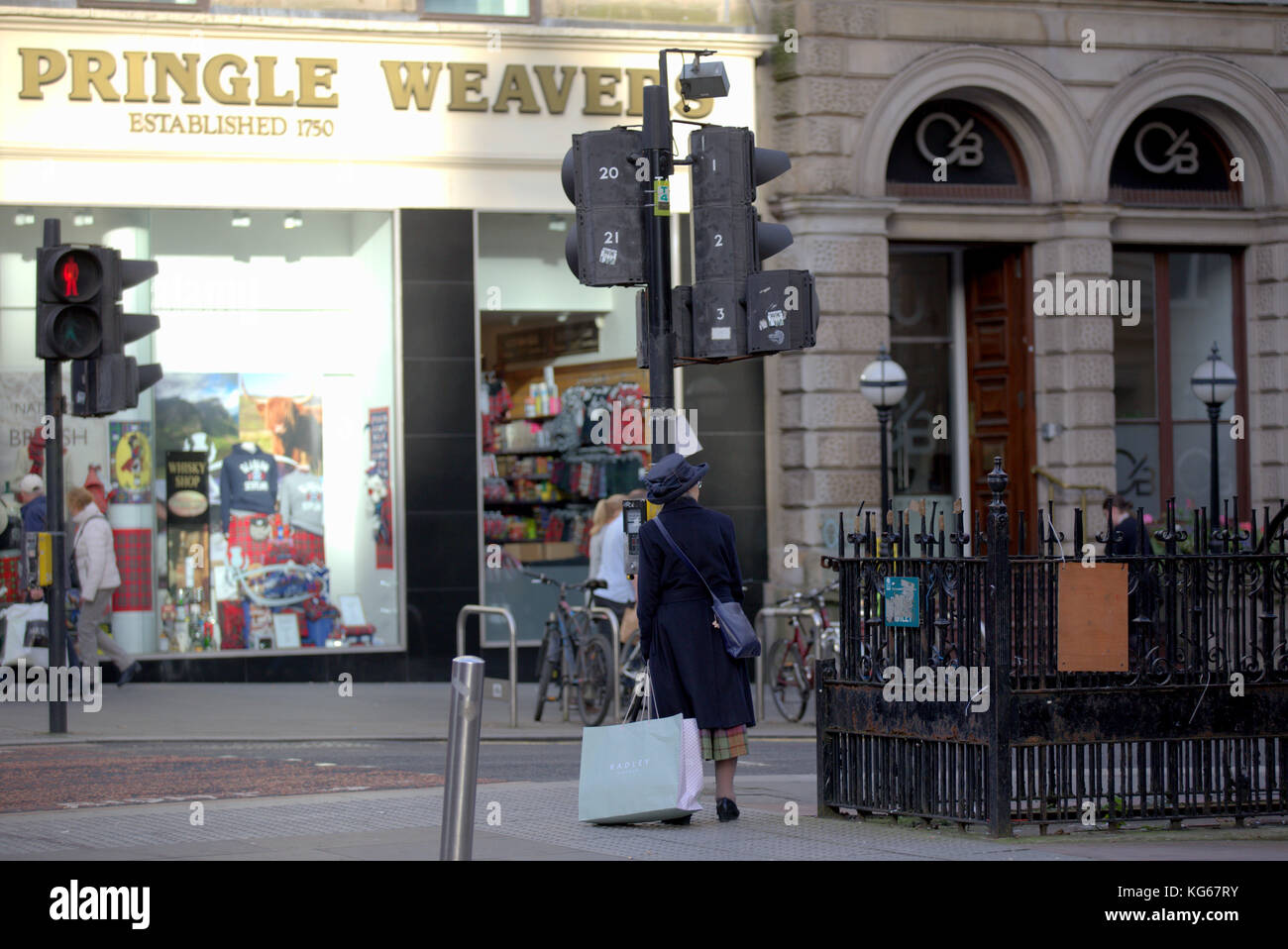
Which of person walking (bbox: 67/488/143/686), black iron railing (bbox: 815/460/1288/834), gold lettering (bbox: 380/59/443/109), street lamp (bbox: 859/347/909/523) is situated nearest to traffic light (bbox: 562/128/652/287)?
black iron railing (bbox: 815/460/1288/834)

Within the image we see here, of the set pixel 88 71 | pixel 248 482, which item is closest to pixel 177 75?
pixel 88 71

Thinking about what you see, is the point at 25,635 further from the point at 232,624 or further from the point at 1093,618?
the point at 1093,618

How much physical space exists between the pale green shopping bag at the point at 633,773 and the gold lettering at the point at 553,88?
11638 mm

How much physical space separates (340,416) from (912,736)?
1134cm

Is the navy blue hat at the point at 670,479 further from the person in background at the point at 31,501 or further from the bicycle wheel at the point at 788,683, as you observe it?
the person in background at the point at 31,501

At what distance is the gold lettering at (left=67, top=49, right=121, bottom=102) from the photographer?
18.1 metres

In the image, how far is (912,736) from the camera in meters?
8.77

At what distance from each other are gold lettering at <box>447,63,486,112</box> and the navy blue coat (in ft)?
35.9

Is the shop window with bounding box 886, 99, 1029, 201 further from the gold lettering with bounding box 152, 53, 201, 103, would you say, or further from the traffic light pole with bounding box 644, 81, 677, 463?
the traffic light pole with bounding box 644, 81, 677, 463

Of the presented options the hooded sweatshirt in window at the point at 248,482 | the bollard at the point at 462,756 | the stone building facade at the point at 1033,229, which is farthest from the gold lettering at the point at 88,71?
the bollard at the point at 462,756

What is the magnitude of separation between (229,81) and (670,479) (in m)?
11.0

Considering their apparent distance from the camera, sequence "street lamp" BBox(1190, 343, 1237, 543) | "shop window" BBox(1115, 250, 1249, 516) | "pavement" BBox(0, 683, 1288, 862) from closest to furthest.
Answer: "pavement" BBox(0, 683, 1288, 862)
"street lamp" BBox(1190, 343, 1237, 543)
"shop window" BBox(1115, 250, 1249, 516)

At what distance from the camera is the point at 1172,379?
Result: 21.9 m
